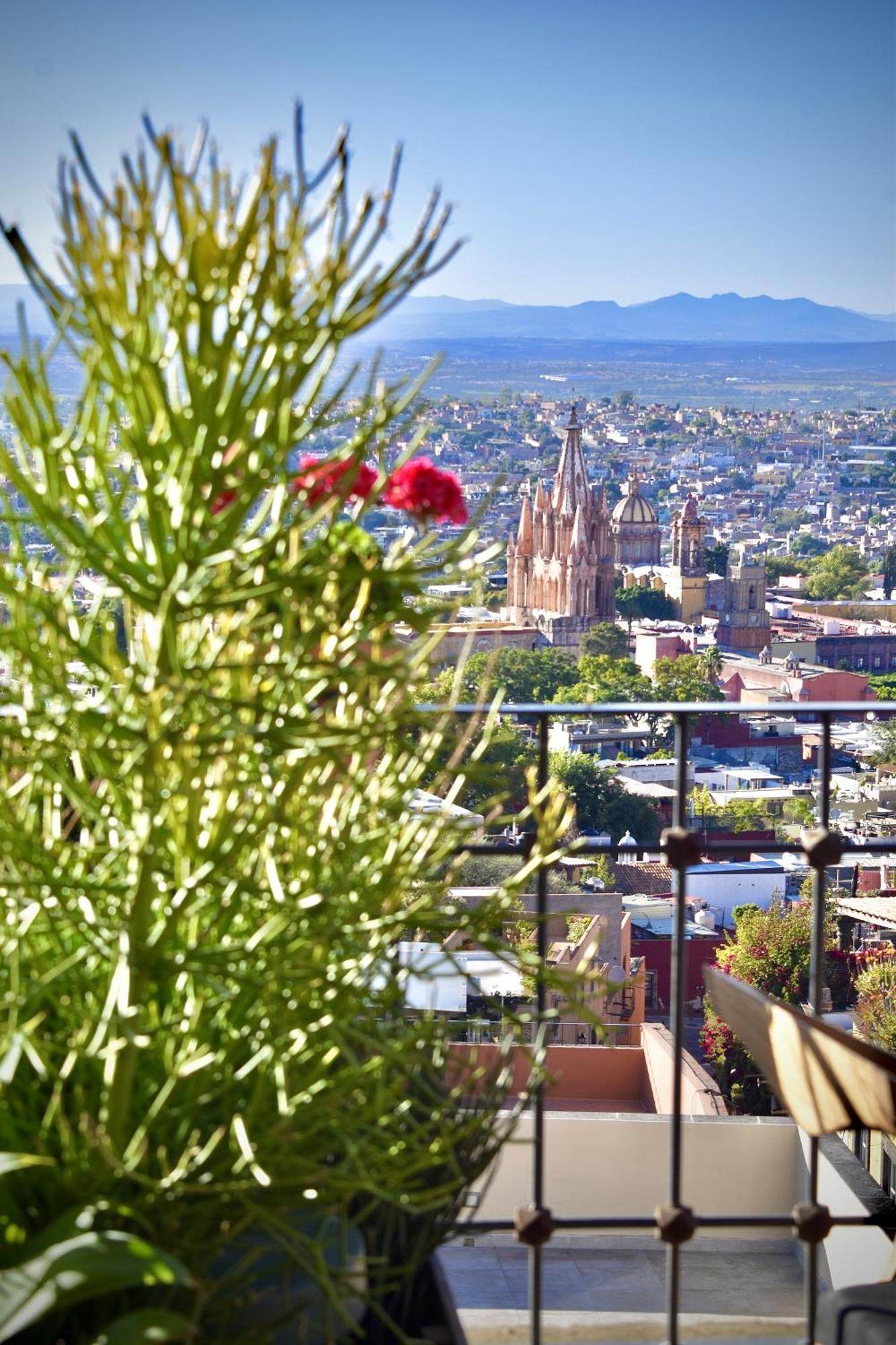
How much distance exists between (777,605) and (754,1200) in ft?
119

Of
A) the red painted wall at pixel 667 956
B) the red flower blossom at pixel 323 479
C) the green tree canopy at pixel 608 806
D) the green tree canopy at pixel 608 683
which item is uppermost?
the red flower blossom at pixel 323 479

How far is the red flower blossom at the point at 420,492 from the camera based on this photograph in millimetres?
1053

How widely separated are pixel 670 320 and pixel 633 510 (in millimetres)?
16625

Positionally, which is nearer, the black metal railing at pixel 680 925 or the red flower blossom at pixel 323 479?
the red flower blossom at pixel 323 479

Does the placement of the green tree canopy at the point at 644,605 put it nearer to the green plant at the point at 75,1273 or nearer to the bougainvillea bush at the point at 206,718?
the bougainvillea bush at the point at 206,718

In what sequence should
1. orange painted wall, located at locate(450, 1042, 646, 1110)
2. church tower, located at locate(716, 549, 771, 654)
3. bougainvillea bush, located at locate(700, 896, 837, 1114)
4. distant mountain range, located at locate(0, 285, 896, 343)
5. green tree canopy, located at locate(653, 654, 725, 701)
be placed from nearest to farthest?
orange painted wall, located at locate(450, 1042, 646, 1110) → bougainvillea bush, located at locate(700, 896, 837, 1114) → green tree canopy, located at locate(653, 654, 725, 701) → church tower, located at locate(716, 549, 771, 654) → distant mountain range, located at locate(0, 285, 896, 343)

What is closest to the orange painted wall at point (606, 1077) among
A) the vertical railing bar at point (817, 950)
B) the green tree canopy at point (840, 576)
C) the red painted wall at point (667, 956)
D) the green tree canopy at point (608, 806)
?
the red painted wall at point (667, 956)

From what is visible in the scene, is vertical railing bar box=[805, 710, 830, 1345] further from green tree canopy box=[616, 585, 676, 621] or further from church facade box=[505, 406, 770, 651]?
green tree canopy box=[616, 585, 676, 621]

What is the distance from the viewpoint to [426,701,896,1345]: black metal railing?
1475 mm

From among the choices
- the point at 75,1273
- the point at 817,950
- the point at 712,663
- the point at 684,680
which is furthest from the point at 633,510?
the point at 75,1273

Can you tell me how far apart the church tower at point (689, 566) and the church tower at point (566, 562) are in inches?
91.1

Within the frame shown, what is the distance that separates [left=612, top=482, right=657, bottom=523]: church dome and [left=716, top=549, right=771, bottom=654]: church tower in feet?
12.3

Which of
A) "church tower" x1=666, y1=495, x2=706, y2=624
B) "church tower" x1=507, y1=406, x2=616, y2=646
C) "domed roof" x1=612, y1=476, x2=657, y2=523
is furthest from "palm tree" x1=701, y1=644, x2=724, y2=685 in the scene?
"domed roof" x1=612, y1=476, x2=657, y2=523

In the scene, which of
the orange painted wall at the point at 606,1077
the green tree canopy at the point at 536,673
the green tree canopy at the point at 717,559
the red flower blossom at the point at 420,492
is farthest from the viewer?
the green tree canopy at the point at 717,559
